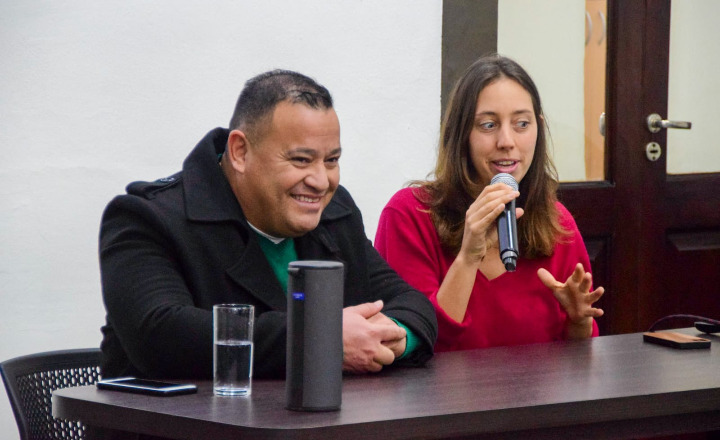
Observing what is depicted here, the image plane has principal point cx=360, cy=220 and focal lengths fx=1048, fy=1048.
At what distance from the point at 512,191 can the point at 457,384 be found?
723mm

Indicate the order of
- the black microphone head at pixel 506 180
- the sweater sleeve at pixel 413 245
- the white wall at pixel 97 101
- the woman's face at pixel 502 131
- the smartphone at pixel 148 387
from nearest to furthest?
the smartphone at pixel 148 387 < the black microphone head at pixel 506 180 < the sweater sleeve at pixel 413 245 < the woman's face at pixel 502 131 < the white wall at pixel 97 101

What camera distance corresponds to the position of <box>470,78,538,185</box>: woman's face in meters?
2.94

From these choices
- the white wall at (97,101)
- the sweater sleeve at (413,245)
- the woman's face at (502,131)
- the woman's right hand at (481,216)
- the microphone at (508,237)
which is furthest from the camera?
the white wall at (97,101)

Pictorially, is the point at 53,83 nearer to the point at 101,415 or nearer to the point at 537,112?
the point at 537,112

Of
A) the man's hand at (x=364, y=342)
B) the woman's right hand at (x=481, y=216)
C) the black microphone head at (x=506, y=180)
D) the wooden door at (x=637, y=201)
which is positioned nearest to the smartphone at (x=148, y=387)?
the man's hand at (x=364, y=342)

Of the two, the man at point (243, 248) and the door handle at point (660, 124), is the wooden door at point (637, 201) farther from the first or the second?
the man at point (243, 248)

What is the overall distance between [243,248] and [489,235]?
922 millimetres

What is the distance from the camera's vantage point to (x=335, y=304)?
5.61ft

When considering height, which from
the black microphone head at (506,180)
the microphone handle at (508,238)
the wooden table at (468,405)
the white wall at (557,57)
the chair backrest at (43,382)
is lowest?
the chair backrest at (43,382)

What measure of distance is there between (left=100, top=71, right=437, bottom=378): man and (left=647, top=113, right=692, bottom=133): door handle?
2.36m

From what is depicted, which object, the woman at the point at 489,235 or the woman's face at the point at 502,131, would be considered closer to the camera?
the woman at the point at 489,235

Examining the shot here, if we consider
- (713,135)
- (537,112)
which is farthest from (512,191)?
(713,135)

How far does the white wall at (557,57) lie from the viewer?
14.4 ft

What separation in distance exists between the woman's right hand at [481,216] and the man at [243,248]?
0.83 ft
